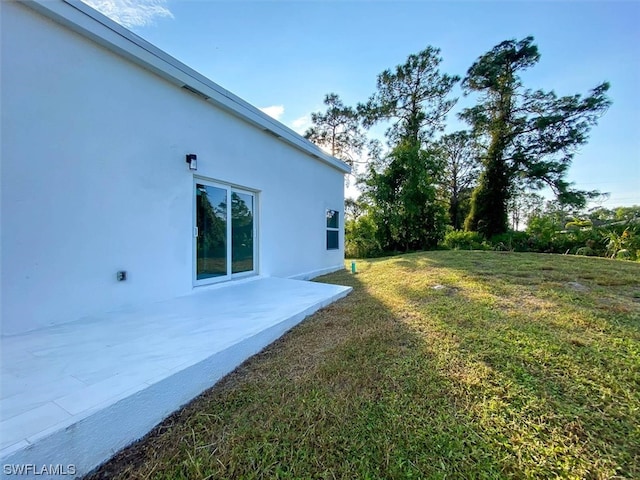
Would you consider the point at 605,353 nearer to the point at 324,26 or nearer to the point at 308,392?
the point at 308,392

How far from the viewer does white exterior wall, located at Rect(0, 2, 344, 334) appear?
9.13 feet

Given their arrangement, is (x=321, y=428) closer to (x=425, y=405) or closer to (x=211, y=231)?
(x=425, y=405)

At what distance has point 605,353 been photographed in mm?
2666

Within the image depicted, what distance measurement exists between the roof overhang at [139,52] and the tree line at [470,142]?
373 inches

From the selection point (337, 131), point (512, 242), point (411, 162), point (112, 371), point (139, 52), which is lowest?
point (112, 371)

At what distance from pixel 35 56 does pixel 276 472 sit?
4.55 meters

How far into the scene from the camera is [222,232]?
16.6 ft

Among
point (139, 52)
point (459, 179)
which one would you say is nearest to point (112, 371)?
point (139, 52)

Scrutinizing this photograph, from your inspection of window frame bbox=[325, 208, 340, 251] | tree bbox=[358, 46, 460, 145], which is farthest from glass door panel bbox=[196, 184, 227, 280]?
tree bbox=[358, 46, 460, 145]

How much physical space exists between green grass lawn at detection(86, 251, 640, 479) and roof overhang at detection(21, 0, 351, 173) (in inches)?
162

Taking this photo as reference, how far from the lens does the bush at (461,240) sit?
14.1 m

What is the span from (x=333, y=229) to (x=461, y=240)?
8.85m

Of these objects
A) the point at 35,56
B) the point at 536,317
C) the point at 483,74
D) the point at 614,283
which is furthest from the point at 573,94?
the point at 35,56

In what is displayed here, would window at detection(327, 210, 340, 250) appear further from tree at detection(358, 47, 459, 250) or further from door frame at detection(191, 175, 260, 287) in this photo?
tree at detection(358, 47, 459, 250)
